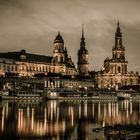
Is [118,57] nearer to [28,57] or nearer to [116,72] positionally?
[116,72]

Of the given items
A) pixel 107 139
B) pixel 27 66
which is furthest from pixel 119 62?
pixel 107 139

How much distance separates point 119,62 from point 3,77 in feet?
213

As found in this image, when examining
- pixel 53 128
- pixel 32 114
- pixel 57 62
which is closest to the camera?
pixel 53 128

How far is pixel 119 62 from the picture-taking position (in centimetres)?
19025

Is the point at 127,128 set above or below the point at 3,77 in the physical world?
below

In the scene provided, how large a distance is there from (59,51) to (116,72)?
26.8 meters

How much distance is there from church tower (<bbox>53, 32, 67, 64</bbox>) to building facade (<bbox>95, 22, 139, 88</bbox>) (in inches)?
806

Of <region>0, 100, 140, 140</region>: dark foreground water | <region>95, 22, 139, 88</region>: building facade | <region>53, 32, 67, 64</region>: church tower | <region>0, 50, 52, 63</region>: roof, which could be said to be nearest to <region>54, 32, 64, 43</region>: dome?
<region>53, 32, 67, 64</region>: church tower

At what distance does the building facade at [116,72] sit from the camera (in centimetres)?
18988

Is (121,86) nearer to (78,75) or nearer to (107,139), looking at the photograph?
(78,75)

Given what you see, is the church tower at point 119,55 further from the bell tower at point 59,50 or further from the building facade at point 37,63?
the bell tower at point 59,50

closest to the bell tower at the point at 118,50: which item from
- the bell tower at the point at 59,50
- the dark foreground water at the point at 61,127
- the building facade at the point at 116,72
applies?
the building facade at the point at 116,72

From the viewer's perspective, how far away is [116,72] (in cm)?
18975

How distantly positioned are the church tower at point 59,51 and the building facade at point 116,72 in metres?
20.5
